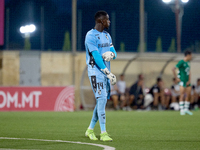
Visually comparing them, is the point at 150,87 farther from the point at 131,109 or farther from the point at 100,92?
the point at 100,92

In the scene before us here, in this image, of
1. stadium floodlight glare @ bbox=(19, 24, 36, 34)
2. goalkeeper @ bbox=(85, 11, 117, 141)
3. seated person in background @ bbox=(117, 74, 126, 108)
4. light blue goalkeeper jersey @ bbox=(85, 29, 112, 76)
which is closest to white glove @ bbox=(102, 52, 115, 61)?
goalkeeper @ bbox=(85, 11, 117, 141)

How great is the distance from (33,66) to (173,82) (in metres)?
6.40

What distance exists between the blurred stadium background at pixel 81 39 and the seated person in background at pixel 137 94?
104 centimetres

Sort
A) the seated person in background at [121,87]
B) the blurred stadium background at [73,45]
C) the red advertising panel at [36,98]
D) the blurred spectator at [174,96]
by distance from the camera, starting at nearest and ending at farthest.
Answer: the red advertising panel at [36,98], the blurred stadium background at [73,45], the seated person in background at [121,87], the blurred spectator at [174,96]

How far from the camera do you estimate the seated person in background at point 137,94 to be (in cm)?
1734

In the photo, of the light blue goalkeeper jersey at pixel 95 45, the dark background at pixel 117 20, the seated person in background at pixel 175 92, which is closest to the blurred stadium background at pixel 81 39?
the dark background at pixel 117 20

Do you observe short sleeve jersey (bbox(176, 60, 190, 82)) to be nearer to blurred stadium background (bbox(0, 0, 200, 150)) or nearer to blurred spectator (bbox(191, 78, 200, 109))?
blurred stadium background (bbox(0, 0, 200, 150))

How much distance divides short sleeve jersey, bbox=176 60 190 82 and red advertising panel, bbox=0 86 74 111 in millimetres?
4791

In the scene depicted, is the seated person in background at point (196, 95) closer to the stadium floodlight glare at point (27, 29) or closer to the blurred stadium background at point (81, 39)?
the blurred stadium background at point (81, 39)

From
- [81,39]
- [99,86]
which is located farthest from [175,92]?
[99,86]

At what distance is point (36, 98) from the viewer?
53.3 feet

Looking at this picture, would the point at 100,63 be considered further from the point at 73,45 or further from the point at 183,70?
Result: the point at 73,45

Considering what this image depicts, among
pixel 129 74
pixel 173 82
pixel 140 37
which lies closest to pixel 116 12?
pixel 140 37

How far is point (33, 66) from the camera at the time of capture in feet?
59.3
